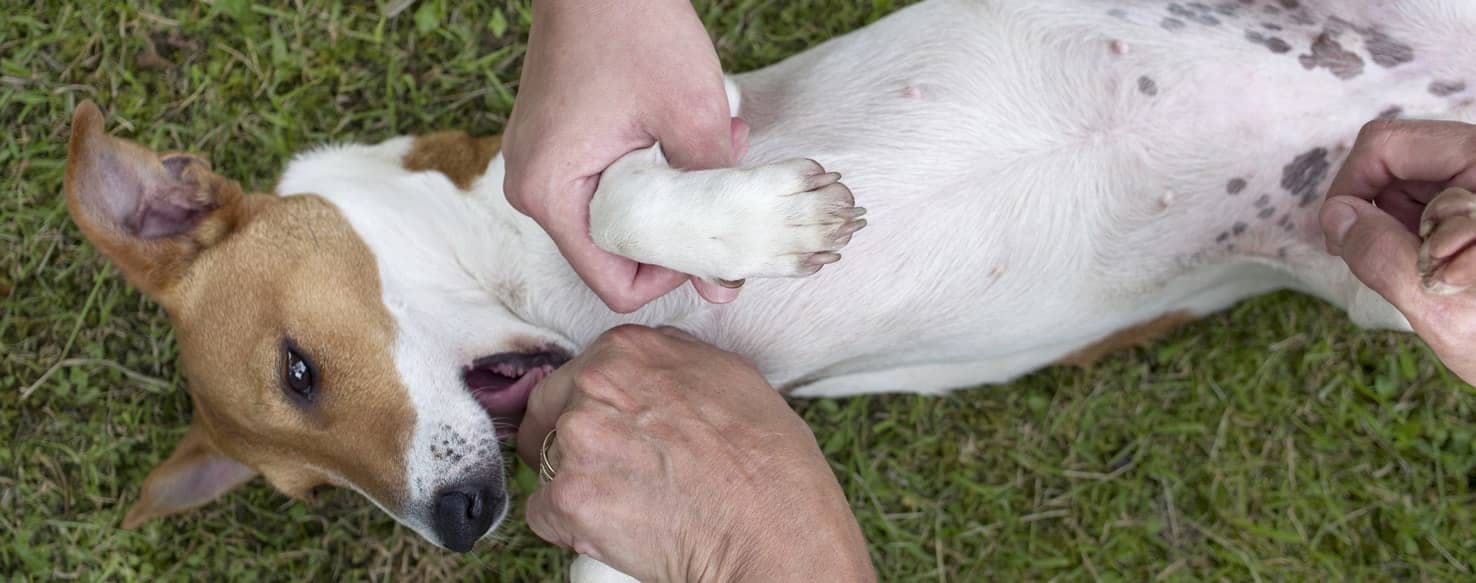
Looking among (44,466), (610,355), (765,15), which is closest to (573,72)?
(610,355)

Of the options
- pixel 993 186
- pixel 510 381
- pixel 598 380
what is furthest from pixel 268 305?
pixel 993 186

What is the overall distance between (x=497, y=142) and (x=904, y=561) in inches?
88.7

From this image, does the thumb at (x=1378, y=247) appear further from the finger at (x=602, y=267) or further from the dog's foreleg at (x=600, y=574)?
the dog's foreleg at (x=600, y=574)

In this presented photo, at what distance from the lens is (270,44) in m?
4.19

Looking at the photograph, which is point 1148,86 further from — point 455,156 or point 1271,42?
point 455,156

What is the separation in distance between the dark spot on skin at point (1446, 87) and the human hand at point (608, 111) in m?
1.85

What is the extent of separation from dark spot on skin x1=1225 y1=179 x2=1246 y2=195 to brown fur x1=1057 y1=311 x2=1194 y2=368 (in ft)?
2.37

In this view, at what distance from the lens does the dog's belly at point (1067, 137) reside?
274cm

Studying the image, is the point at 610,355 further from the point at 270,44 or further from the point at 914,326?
the point at 270,44

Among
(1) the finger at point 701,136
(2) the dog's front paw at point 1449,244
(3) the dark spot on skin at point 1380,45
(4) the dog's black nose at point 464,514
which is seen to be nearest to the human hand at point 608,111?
(1) the finger at point 701,136

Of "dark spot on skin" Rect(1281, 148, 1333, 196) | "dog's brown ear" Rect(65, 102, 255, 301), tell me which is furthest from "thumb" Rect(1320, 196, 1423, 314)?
"dog's brown ear" Rect(65, 102, 255, 301)

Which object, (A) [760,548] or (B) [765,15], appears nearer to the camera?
(A) [760,548]

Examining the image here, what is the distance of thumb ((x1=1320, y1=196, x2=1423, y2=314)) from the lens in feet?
7.24

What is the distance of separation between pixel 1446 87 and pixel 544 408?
2.51m
